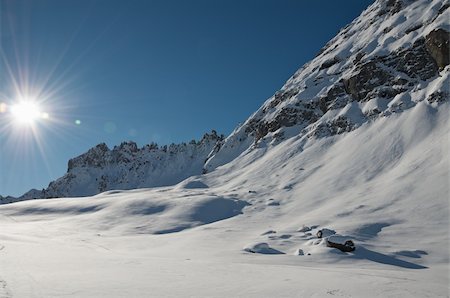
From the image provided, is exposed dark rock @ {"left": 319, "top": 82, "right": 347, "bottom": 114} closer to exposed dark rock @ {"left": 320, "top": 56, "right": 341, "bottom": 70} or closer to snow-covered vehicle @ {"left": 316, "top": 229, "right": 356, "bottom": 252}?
exposed dark rock @ {"left": 320, "top": 56, "right": 341, "bottom": 70}

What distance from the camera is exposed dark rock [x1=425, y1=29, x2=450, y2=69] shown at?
61.2 meters

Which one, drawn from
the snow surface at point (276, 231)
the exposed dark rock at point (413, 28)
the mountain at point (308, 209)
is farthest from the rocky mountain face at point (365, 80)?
the snow surface at point (276, 231)

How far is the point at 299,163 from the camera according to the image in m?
62.9

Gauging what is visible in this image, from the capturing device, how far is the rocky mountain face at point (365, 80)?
63.3 meters

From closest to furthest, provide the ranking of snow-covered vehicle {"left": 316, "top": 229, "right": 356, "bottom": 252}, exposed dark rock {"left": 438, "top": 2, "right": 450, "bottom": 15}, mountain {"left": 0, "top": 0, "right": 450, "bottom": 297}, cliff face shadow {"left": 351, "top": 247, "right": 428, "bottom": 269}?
mountain {"left": 0, "top": 0, "right": 450, "bottom": 297} → cliff face shadow {"left": 351, "top": 247, "right": 428, "bottom": 269} → snow-covered vehicle {"left": 316, "top": 229, "right": 356, "bottom": 252} → exposed dark rock {"left": 438, "top": 2, "right": 450, "bottom": 15}

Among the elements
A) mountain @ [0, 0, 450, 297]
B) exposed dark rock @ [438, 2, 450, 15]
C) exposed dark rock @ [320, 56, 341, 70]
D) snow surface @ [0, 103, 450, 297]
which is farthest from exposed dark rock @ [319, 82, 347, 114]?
exposed dark rock @ [438, 2, 450, 15]

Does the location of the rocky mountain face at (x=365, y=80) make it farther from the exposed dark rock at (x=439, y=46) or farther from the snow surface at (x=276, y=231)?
the snow surface at (x=276, y=231)

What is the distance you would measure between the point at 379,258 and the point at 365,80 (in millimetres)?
56669

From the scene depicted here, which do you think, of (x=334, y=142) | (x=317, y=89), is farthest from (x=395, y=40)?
(x=334, y=142)

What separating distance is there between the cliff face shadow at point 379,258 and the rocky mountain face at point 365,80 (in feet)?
130

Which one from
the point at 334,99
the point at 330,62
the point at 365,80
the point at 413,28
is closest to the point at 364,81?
the point at 365,80

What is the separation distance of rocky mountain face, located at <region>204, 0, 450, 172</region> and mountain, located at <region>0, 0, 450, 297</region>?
37 centimetres

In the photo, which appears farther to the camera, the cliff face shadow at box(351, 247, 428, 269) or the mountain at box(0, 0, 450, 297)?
the cliff face shadow at box(351, 247, 428, 269)

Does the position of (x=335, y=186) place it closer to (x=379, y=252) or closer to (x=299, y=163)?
(x=299, y=163)
